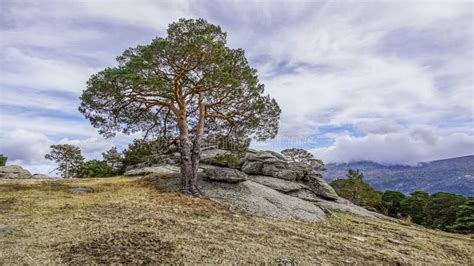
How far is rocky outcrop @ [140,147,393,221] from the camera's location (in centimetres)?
1625

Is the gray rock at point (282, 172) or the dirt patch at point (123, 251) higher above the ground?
the gray rock at point (282, 172)

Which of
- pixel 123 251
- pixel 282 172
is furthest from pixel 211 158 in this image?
pixel 123 251

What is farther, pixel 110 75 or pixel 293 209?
pixel 293 209

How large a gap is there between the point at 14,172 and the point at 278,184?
25.9m

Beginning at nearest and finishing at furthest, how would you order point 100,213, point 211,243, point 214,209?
point 211,243 → point 100,213 → point 214,209

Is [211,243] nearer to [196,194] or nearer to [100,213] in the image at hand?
[100,213]

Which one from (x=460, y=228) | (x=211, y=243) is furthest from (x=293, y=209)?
(x=460, y=228)

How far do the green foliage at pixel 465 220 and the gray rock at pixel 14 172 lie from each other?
45.5 metres

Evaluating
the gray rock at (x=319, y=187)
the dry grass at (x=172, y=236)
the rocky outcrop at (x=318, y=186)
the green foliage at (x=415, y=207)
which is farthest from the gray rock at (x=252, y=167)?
the green foliage at (x=415, y=207)

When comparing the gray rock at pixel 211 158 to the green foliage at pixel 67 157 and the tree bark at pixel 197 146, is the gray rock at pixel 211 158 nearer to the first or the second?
the tree bark at pixel 197 146

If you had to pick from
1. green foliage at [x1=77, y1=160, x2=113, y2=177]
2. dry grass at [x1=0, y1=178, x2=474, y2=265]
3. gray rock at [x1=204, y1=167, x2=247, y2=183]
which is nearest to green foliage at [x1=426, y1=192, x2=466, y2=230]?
dry grass at [x1=0, y1=178, x2=474, y2=265]

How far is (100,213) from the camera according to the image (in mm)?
12383

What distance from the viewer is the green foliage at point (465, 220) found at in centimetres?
3519

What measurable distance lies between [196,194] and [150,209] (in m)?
3.70
